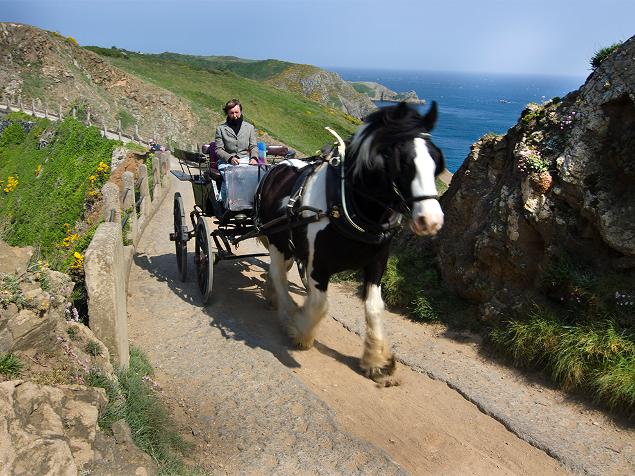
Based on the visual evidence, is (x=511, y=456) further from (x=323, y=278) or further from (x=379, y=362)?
(x=323, y=278)

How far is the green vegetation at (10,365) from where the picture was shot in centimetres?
365

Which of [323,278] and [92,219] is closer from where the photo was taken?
[323,278]

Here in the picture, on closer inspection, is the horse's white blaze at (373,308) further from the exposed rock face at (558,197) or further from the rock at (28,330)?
the rock at (28,330)

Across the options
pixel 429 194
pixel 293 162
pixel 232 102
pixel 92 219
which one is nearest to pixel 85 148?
pixel 92 219

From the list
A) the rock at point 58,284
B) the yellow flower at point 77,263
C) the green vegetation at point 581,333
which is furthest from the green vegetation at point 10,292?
the green vegetation at point 581,333

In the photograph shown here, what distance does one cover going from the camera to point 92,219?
41.9 feet

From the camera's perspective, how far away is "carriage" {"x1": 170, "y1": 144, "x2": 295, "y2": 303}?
7.21 metres

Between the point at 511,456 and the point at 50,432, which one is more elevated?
the point at 50,432

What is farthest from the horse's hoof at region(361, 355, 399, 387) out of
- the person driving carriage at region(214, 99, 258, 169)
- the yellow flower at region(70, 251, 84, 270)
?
the yellow flower at region(70, 251, 84, 270)

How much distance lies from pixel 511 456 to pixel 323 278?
250 cm

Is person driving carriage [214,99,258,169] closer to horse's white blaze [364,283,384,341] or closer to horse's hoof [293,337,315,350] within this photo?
horse's hoof [293,337,315,350]

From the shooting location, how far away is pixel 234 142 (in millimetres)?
7879

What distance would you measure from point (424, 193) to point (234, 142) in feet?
14.1

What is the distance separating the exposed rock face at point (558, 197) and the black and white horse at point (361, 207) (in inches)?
91.9
